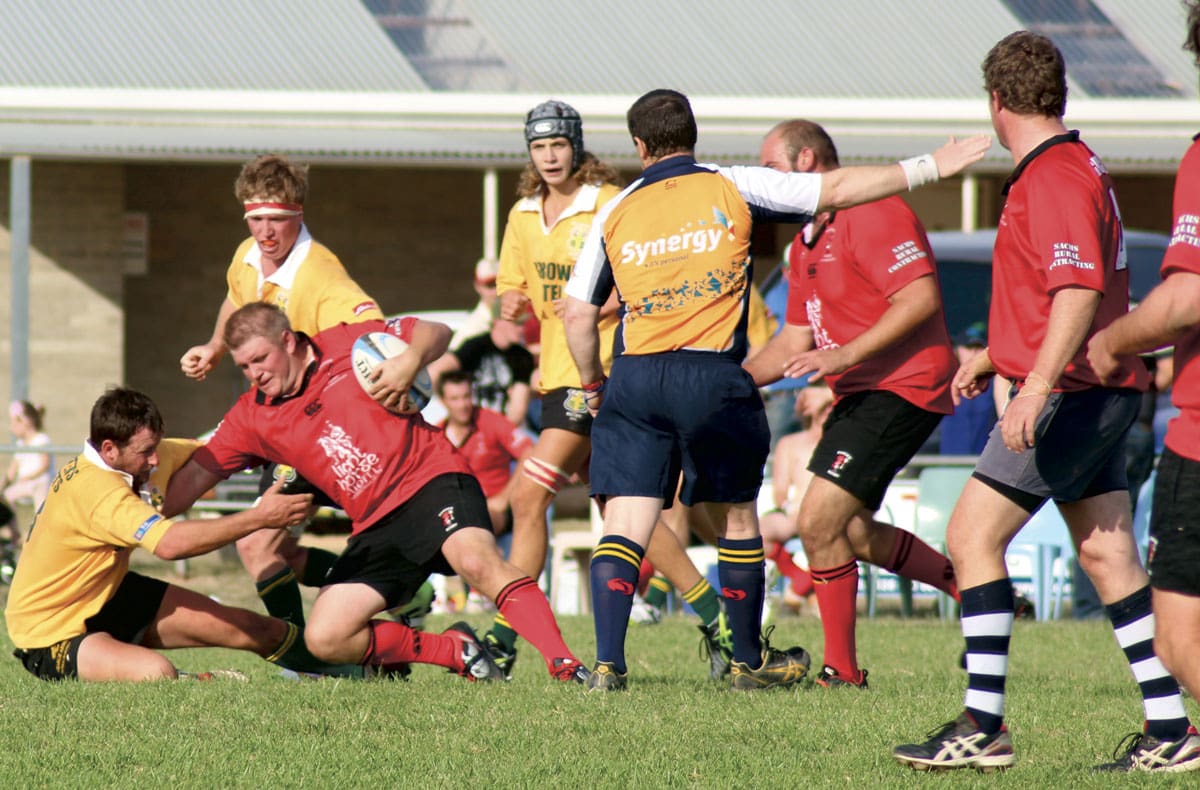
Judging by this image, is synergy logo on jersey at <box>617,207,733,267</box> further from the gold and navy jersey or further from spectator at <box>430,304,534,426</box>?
spectator at <box>430,304,534,426</box>

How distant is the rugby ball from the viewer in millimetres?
A: 6477

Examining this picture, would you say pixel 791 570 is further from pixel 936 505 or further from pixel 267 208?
pixel 267 208

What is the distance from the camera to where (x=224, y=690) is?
614 centimetres

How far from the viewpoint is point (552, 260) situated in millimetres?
7906

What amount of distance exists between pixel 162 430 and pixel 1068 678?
3.97 metres

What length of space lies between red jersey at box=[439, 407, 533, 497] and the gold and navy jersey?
21.2 ft

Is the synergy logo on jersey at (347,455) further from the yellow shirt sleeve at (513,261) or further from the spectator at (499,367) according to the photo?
the spectator at (499,367)

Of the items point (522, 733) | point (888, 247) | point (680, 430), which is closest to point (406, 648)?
point (680, 430)

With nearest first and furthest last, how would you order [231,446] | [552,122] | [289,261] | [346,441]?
[346,441]
[231,446]
[289,261]
[552,122]

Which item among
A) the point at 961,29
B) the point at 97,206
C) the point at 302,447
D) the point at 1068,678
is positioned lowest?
the point at 1068,678

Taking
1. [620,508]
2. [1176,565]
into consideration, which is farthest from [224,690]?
[1176,565]

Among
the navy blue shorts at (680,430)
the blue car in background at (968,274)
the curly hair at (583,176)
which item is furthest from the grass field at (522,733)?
the blue car in background at (968,274)

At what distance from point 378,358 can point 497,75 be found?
450 inches

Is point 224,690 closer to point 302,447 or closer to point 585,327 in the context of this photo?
point 302,447
